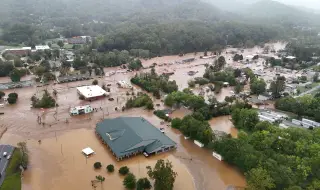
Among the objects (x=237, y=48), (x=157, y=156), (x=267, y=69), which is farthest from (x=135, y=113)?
(x=237, y=48)

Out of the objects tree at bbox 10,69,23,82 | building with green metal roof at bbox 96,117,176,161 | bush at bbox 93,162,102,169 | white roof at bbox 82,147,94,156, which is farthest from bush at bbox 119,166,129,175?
tree at bbox 10,69,23,82

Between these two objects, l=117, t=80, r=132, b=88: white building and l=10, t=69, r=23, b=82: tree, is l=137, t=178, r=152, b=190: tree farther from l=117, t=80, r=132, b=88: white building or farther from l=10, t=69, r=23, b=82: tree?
l=10, t=69, r=23, b=82: tree

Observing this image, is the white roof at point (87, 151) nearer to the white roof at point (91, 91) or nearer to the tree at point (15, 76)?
the white roof at point (91, 91)

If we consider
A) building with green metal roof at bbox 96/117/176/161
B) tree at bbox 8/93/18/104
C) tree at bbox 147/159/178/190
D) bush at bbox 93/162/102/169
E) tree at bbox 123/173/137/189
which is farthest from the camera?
tree at bbox 8/93/18/104

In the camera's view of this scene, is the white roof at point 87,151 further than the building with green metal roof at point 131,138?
Yes

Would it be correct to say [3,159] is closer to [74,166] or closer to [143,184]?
[74,166]

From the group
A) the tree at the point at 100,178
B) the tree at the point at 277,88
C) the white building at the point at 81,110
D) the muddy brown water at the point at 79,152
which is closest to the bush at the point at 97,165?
the muddy brown water at the point at 79,152

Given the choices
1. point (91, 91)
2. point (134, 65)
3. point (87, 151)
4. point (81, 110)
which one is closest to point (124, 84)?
point (91, 91)
